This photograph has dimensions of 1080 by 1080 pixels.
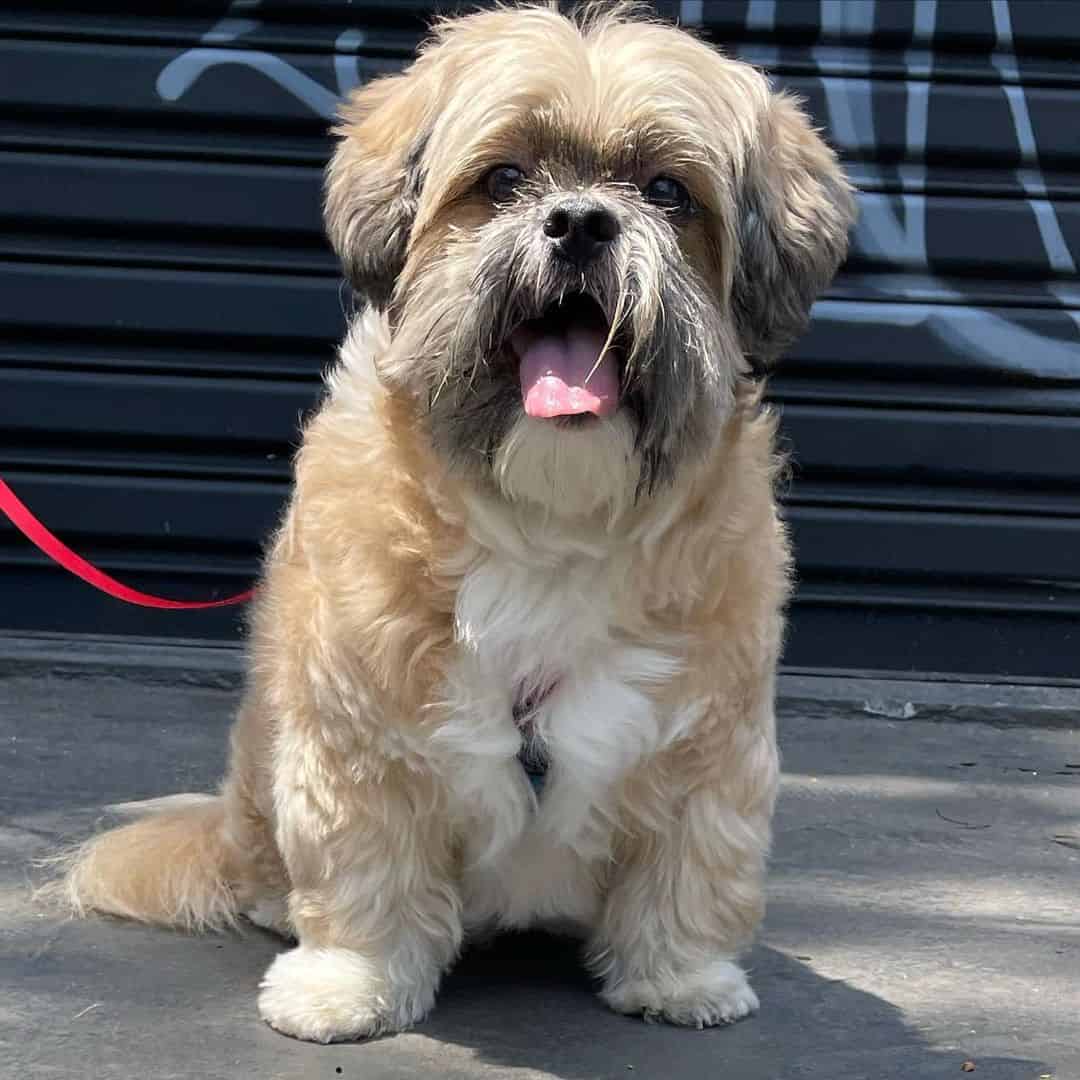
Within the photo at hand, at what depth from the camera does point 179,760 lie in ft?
15.1

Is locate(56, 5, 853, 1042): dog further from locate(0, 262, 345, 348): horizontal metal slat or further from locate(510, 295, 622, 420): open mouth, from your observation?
locate(0, 262, 345, 348): horizontal metal slat

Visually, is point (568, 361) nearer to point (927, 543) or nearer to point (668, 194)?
point (668, 194)

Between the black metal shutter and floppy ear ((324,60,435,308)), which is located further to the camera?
the black metal shutter

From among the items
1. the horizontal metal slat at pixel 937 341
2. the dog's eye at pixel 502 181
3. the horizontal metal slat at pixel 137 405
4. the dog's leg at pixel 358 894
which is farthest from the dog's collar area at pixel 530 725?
the horizontal metal slat at pixel 937 341

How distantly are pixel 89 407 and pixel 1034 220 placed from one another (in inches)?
116

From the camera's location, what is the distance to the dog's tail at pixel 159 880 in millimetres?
3504

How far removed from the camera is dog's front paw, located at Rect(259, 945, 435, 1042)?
3.06 metres

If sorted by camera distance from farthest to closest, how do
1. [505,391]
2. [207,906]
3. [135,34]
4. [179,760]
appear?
1. [135,34]
2. [179,760]
3. [207,906]
4. [505,391]

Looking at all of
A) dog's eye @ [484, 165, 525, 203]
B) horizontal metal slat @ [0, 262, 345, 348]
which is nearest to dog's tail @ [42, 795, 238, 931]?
dog's eye @ [484, 165, 525, 203]

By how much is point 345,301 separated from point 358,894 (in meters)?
2.62

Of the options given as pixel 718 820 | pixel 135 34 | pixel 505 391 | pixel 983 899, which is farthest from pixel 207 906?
pixel 135 34

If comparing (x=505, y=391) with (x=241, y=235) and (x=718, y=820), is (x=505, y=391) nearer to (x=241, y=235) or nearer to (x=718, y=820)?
(x=718, y=820)

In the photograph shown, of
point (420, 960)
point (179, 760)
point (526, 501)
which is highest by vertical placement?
point (526, 501)

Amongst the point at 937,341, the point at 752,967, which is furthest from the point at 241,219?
the point at 752,967
